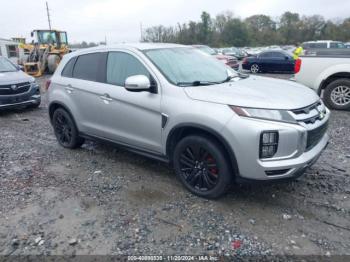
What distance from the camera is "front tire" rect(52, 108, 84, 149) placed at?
5317 millimetres

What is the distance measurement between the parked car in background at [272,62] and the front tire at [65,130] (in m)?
14.6

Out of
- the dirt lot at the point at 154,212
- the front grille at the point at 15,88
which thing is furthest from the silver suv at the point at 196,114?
the front grille at the point at 15,88

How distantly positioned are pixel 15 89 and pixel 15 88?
3 cm

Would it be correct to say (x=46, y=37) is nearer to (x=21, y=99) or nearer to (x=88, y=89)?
(x=21, y=99)

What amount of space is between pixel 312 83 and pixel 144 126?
5503mm

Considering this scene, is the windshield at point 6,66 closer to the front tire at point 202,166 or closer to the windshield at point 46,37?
the front tire at point 202,166

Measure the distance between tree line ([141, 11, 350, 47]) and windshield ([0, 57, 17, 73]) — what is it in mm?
54053

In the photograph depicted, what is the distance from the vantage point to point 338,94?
765cm

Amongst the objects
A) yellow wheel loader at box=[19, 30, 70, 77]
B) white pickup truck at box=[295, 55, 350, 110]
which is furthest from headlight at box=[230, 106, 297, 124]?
yellow wheel loader at box=[19, 30, 70, 77]

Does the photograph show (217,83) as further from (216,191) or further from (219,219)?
(219,219)

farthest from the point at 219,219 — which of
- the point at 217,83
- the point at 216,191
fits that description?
the point at 217,83

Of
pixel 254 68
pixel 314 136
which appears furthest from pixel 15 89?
pixel 254 68

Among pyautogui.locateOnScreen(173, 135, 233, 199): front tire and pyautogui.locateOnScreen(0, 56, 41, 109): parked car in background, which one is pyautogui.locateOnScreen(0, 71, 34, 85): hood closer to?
pyautogui.locateOnScreen(0, 56, 41, 109): parked car in background

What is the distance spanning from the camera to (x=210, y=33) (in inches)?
2699
